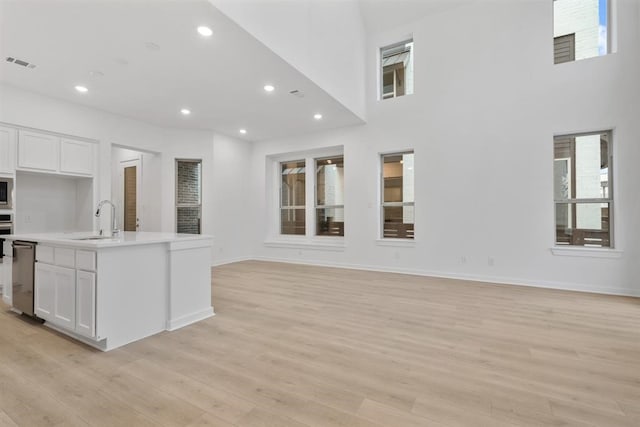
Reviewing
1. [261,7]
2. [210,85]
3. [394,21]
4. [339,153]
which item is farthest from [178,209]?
[394,21]

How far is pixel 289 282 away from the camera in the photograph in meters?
4.89

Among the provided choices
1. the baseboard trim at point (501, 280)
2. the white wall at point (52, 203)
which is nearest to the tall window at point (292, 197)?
the baseboard trim at point (501, 280)

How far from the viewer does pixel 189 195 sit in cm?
664

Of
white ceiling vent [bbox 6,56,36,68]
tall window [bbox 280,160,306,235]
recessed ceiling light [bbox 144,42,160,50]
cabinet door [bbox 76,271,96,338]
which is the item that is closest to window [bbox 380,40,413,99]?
tall window [bbox 280,160,306,235]

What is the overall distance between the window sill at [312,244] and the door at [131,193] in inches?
114

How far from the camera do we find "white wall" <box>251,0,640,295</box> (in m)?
4.23

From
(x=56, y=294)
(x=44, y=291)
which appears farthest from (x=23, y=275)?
(x=56, y=294)

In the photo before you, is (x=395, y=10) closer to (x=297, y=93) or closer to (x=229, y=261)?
(x=297, y=93)

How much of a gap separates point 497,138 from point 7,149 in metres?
7.17

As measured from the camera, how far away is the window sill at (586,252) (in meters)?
4.24

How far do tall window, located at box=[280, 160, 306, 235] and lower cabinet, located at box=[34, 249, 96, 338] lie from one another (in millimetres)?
4888

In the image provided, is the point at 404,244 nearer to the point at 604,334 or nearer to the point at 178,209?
the point at 604,334

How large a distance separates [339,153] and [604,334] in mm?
5083

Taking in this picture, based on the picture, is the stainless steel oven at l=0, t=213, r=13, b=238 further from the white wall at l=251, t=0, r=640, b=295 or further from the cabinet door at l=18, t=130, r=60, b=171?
the white wall at l=251, t=0, r=640, b=295
